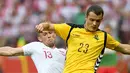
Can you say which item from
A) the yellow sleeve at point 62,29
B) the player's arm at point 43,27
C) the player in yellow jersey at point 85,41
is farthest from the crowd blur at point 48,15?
the player's arm at point 43,27

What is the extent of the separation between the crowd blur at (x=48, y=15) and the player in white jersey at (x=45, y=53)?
6.03 metres

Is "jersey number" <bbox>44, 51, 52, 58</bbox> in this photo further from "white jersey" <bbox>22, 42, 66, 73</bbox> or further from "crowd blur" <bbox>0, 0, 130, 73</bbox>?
"crowd blur" <bbox>0, 0, 130, 73</bbox>

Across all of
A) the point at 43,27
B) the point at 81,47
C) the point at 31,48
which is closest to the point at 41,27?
the point at 43,27

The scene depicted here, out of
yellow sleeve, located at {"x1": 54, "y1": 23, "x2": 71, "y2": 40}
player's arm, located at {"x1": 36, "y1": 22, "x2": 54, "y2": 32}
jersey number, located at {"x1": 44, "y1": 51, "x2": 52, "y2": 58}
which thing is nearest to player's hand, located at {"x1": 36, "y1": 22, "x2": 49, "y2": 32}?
player's arm, located at {"x1": 36, "y1": 22, "x2": 54, "y2": 32}

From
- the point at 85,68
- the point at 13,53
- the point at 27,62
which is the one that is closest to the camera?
the point at 85,68

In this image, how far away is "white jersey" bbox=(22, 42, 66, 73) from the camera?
7.93 m

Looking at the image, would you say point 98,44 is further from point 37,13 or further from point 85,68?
point 37,13

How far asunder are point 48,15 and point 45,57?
687cm

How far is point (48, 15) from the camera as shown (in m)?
14.8

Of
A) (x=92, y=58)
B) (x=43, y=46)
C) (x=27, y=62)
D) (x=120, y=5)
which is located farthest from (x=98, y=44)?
(x=120, y=5)

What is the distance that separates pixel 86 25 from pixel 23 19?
25.7 feet

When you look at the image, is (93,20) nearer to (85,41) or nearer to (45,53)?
(85,41)

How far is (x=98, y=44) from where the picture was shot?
23.4ft

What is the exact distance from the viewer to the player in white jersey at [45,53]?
311 inches
